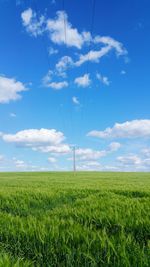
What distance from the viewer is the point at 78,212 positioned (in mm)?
6879

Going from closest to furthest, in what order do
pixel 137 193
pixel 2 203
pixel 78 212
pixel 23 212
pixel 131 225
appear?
pixel 131 225
pixel 78 212
pixel 23 212
pixel 2 203
pixel 137 193

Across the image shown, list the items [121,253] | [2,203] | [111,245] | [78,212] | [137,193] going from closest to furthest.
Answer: [121,253] < [111,245] < [78,212] < [2,203] < [137,193]

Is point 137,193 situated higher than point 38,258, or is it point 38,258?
point 137,193

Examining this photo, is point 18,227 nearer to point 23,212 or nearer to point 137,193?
point 23,212

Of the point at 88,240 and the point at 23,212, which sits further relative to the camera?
the point at 23,212

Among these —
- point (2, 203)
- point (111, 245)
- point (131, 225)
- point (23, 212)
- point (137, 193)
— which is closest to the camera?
point (111, 245)

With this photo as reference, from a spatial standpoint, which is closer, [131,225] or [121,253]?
[121,253]

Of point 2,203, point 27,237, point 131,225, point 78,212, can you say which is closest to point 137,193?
point 2,203

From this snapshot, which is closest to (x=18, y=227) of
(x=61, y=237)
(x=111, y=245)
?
(x=61, y=237)

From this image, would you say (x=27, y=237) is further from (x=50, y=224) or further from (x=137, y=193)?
(x=137, y=193)

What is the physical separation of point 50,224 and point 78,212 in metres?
1.19

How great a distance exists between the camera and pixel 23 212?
8.54 meters

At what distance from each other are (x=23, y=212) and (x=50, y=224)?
2.91m

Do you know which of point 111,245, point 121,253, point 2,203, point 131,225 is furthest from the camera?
point 2,203
